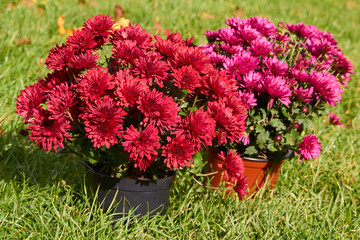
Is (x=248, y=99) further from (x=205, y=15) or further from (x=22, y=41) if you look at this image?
(x=205, y=15)

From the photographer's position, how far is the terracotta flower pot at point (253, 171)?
2408 millimetres

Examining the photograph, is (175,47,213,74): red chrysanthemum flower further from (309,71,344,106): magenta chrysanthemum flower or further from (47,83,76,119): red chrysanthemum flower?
(309,71,344,106): magenta chrysanthemum flower

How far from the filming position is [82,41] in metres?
1.83

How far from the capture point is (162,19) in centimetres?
474

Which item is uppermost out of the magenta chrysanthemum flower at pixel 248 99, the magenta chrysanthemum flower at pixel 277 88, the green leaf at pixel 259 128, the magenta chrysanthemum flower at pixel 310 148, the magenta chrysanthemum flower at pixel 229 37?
the magenta chrysanthemum flower at pixel 229 37

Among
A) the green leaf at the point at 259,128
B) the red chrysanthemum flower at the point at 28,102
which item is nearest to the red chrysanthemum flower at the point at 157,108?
the red chrysanthemum flower at the point at 28,102

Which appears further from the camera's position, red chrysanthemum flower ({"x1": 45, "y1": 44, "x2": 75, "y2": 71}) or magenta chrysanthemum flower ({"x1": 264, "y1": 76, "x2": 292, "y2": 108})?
magenta chrysanthemum flower ({"x1": 264, "y1": 76, "x2": 292, "y2": 108})

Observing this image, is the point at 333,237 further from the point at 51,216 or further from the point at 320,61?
the point at 51,216

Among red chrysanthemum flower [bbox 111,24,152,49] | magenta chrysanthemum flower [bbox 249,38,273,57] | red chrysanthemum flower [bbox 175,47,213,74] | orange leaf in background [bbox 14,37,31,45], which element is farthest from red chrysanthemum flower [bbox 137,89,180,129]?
orange leaf in background [bbox 14,37,31,45]

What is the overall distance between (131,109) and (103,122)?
19 cm

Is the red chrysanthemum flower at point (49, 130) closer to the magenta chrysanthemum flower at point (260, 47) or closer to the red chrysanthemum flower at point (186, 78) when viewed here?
the red chrysanthemum flower at point (186, 78)

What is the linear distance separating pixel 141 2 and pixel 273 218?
3671 millimetres

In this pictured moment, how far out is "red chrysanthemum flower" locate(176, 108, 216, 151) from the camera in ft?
5.57

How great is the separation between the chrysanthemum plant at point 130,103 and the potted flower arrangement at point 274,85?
30 cm
